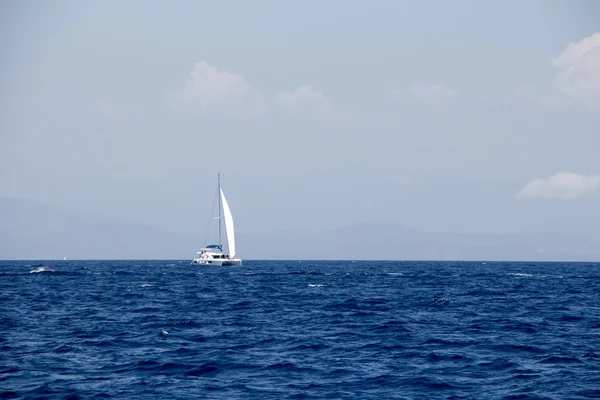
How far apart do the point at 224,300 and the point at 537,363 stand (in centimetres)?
3452

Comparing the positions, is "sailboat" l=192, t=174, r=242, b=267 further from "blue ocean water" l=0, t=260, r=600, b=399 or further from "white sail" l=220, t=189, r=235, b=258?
"blue ocean water" l=0, t=260, r=600, b=399

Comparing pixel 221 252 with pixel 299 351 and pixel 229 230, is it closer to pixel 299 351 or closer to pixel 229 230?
pixel 229 230

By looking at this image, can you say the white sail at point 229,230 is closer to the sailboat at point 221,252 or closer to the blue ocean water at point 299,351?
the sailboat at point 221,252

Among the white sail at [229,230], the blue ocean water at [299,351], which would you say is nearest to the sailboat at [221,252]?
the white sail at [229,230]

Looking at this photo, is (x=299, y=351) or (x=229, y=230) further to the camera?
(x=229, y=230)

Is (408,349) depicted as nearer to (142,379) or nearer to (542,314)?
(142,379)

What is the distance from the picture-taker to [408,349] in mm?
32906

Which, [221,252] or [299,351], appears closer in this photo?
[299,351]

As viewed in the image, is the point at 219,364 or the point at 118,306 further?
the point at 118,306

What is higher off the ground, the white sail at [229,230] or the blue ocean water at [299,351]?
the white sail at [229,230]

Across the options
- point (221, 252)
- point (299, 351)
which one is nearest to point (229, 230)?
point (221, 252)

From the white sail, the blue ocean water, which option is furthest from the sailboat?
the blue ocean water

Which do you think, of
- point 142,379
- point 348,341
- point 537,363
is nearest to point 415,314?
point 348,341

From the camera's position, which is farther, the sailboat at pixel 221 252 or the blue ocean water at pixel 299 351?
the sailboat at pixel 221 252
